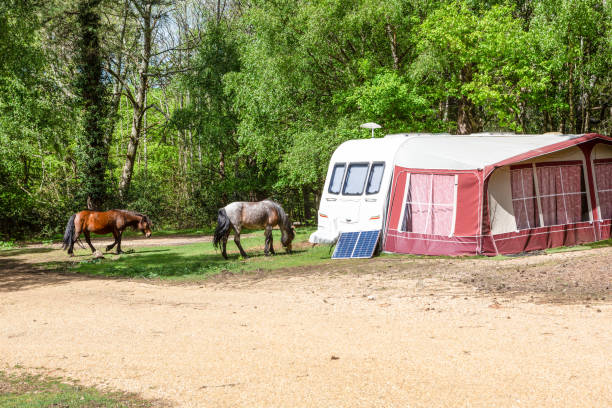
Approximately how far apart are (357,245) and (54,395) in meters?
10.7

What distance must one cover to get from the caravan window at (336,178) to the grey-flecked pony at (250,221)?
1.66 m

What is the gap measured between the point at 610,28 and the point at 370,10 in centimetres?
893

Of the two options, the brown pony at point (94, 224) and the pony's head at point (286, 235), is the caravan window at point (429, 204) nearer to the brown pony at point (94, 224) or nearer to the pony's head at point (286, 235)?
the pony's head at point (286, 235)

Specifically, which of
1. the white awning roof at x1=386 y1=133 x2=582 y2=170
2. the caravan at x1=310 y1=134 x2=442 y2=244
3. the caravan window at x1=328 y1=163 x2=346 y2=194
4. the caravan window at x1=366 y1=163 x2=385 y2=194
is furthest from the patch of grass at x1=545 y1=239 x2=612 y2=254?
the caravan window at x1=328 y1=163 x2=346 y2=194

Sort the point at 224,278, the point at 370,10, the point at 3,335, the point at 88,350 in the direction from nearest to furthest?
the point at 88,350 → the point at 3,335 → the point at 224,278 → the point at 370,10

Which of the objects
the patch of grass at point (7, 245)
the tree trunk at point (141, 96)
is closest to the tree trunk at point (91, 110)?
the tree trunk at point (141, 96)

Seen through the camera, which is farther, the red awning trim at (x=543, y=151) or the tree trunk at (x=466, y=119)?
the tree trunk at (x=466, y=119)

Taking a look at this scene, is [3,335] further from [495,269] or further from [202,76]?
[202,76]

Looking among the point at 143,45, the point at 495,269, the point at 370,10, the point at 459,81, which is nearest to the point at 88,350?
the point at 495,269

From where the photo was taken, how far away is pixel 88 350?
7.10 metres

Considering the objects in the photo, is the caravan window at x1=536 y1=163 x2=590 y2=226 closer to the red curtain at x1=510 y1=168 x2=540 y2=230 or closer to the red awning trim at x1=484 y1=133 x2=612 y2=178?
the red curtain at x1=510 y1=168 x2=540 y2=230

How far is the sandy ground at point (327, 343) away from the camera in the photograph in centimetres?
536

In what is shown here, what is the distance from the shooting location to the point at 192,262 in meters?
16.3

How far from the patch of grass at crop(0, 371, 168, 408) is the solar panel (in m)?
9.99
